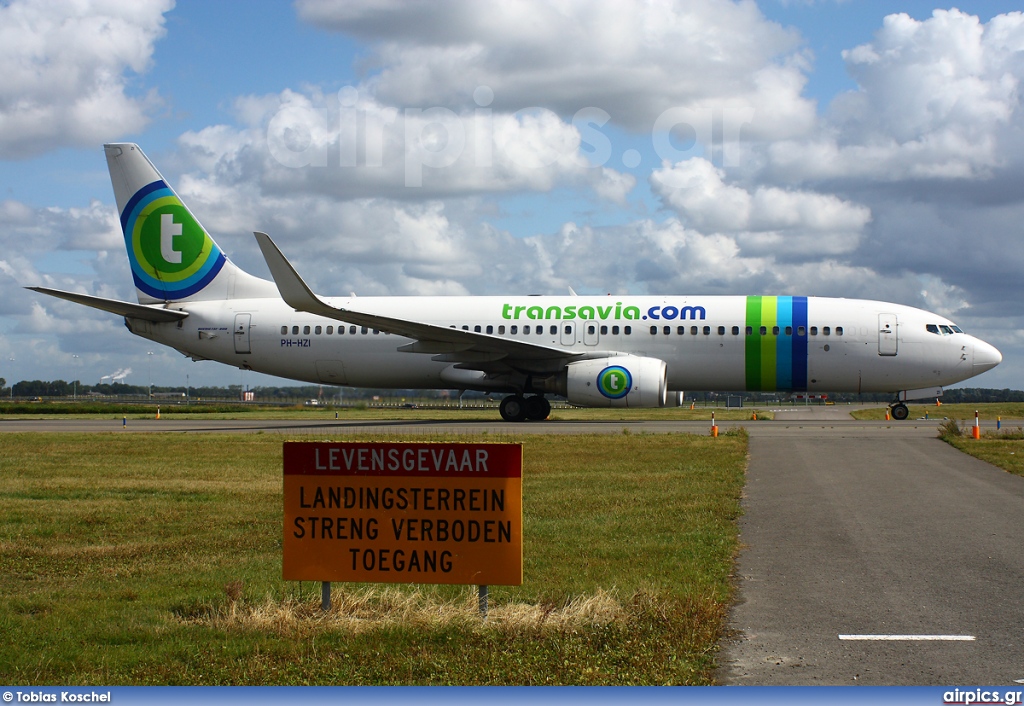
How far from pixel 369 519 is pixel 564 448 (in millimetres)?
12728

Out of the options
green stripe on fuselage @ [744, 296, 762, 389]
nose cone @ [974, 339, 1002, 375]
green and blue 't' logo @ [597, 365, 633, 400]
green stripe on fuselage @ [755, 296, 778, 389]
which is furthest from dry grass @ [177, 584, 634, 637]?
nose cone @ [974, 339, 1002, 375]

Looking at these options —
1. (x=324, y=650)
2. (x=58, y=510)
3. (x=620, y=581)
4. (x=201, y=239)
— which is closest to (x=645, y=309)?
(x=201, y=239)

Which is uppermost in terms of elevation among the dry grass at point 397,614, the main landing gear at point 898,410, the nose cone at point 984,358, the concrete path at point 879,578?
the nose cone at point 984,358

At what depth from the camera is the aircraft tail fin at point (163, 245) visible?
29.8m

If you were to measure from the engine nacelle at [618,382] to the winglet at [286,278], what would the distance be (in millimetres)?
6812

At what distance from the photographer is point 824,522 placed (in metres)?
9.94

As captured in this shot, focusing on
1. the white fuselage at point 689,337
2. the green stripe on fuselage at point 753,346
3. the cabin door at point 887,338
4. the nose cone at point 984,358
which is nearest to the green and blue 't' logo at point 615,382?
the white fuselage at point 689,337

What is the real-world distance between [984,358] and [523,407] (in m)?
13.0

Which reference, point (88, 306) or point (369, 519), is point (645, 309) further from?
point (369, 519)

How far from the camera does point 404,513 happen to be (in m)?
5.77

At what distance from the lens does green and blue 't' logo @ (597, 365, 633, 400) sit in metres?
25.8

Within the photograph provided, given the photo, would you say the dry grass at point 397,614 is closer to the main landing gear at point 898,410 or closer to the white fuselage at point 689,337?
the white fuselage at point 689,337

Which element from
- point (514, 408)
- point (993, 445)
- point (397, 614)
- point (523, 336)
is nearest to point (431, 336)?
point (523, 336)

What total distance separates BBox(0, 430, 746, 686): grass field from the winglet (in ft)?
38.2
